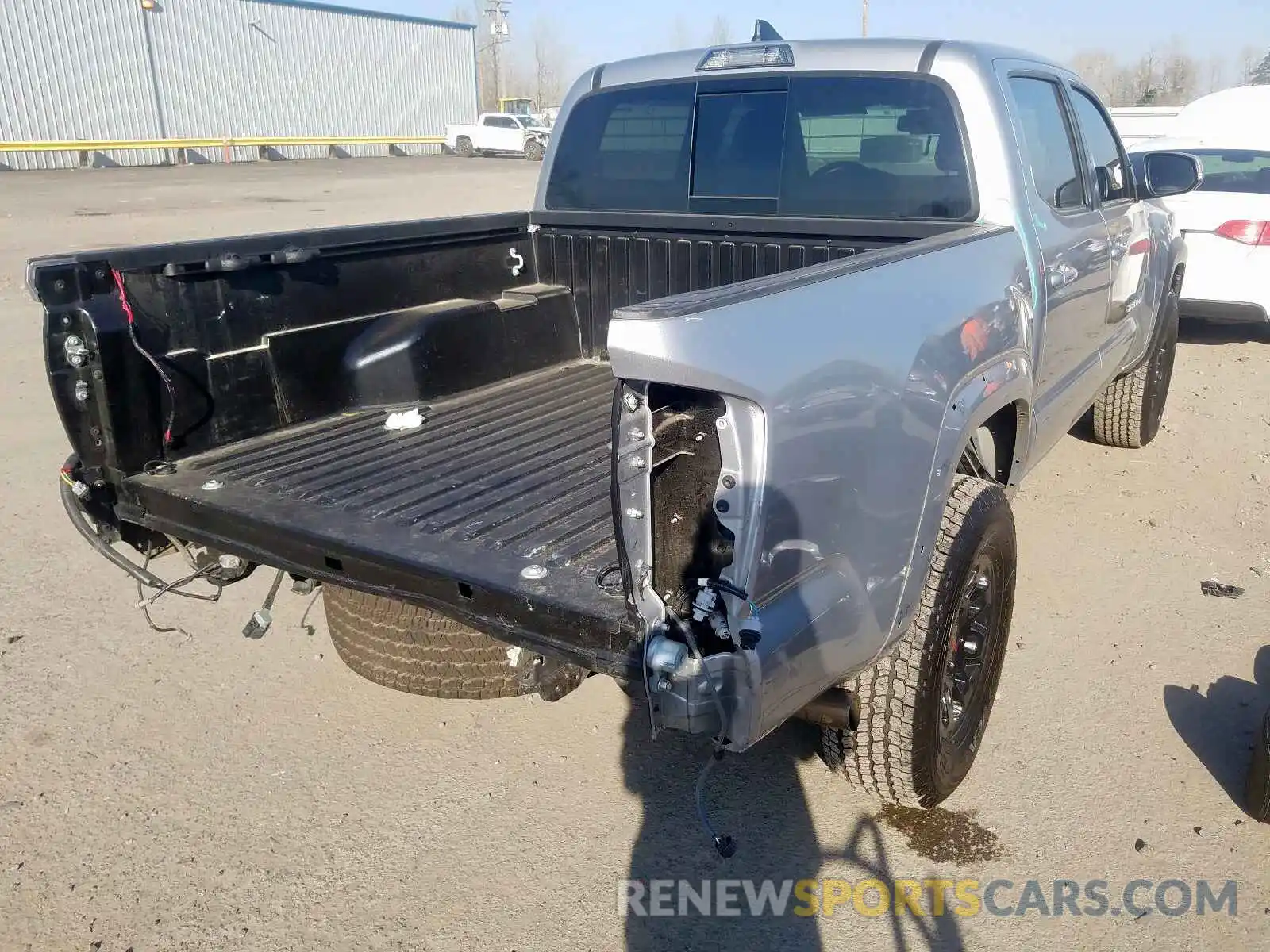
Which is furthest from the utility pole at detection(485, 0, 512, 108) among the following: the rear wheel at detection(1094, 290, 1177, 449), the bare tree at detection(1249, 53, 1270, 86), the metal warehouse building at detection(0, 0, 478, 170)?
the rear wheel at detection(1094, 290, 1177, 449)

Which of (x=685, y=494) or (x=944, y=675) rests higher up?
(x=685, y=494)

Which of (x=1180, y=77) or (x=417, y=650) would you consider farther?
(x=1180, y=77)

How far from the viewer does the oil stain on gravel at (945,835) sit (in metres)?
2.78

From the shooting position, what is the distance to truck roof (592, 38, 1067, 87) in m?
3.49

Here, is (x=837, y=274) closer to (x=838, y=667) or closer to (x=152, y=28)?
(x=838, y=667)

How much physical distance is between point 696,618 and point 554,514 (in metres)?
0.83

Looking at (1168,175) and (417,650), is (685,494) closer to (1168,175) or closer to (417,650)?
(417,650)

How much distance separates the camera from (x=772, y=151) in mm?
3918

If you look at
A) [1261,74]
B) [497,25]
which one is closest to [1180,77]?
[1261,74]

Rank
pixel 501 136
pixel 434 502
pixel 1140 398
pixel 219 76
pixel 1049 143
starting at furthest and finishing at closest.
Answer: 1. pixel 501 136
2. pixel 219 76
3. pixel 1140 398
4. pixel 1049 143
5. pixel 434 502

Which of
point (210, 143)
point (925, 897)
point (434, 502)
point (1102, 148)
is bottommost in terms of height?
point (925, 897)

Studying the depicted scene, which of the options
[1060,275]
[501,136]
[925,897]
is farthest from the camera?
[501,136]

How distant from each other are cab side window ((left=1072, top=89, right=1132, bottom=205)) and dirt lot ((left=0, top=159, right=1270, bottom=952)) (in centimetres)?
162

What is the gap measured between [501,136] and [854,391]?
3990 centimetres
